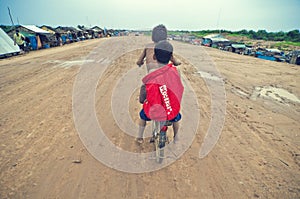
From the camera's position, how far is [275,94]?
21.2ft

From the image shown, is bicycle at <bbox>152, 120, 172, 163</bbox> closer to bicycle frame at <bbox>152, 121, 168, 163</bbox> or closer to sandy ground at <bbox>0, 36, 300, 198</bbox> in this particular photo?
bicycle frame at <bbox>152, 121, 168, 163</bbox>

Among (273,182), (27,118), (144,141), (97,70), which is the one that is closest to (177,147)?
(144,141)

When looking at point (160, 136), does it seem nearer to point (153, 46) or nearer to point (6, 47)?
point (153, 46)

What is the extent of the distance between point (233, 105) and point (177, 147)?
2.88 meters

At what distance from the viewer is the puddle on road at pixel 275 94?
19.6ft

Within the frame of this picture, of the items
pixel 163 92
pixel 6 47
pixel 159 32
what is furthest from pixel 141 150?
pixel 6 47

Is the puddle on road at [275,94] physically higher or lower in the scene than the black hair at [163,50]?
lower

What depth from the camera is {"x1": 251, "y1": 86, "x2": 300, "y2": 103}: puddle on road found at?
5.98 m

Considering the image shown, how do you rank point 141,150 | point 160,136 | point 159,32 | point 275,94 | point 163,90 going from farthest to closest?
1. point 275,94
2. point 141,150
3. point 159,32
4. point 160,136
5. point 163,90

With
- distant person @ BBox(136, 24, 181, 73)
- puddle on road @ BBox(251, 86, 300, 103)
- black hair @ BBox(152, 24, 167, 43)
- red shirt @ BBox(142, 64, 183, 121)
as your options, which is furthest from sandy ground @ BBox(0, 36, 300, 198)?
black hair @ BBox(152, 24, 167, 43)

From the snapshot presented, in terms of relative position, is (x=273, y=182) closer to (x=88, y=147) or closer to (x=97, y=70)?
(x=88, y=147)

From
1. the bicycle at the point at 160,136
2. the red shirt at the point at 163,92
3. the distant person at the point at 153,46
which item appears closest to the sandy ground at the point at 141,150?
the bicycle at the point at 160,136

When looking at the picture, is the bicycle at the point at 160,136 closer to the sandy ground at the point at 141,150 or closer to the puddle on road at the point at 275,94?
the sandy ground at the point at 141,150

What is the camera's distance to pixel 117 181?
247 cm
